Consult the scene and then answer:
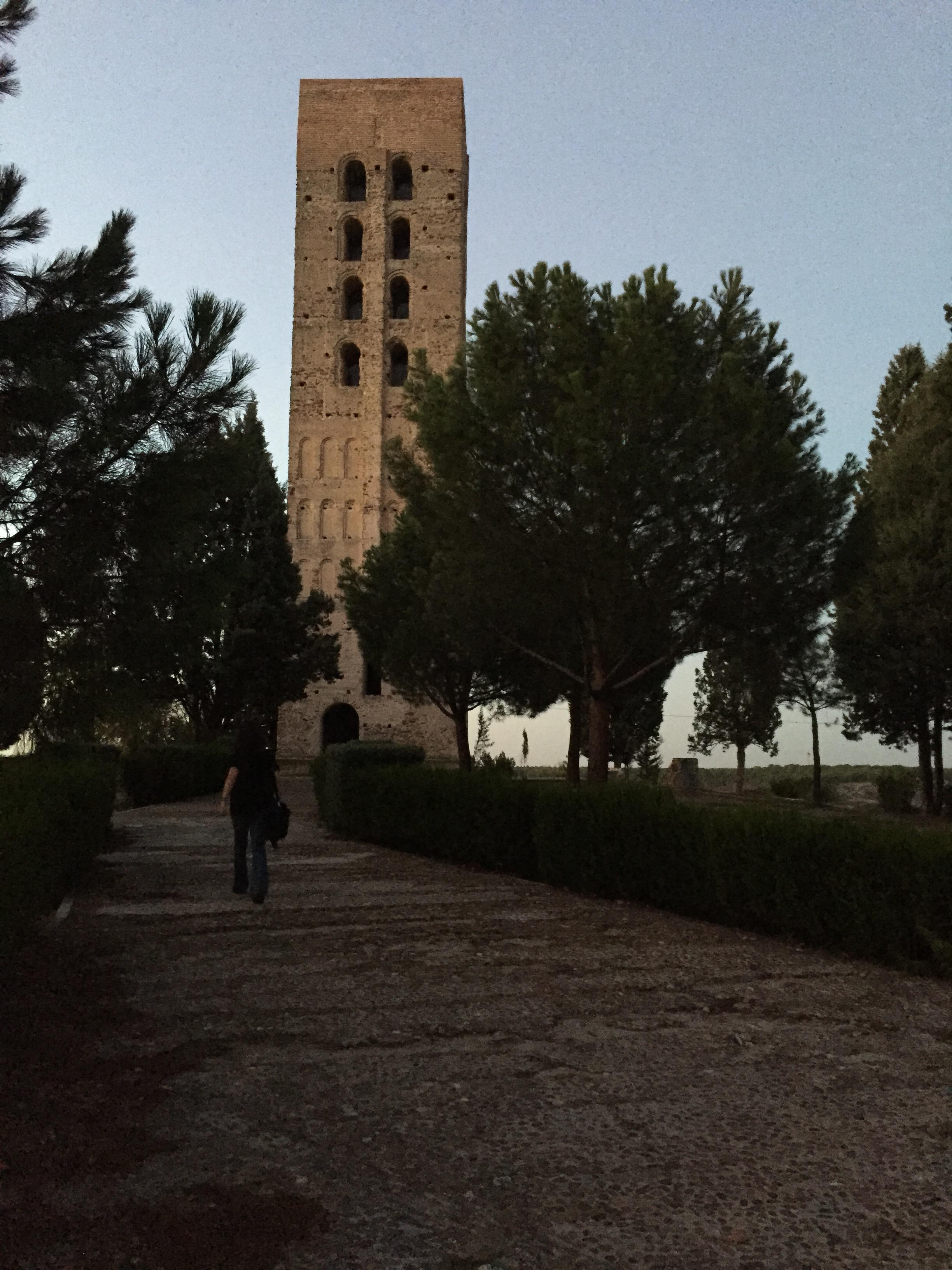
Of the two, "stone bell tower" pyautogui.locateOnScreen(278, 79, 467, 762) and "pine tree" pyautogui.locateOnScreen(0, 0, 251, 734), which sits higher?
"stone bell tower" pyautogui.locateOnScreen(278, 79, 467, 762)

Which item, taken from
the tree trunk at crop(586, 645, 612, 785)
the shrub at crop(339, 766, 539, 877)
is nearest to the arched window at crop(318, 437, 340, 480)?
the tree trunk at crop(586, 645, 612, 785)

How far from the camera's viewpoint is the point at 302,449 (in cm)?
4138

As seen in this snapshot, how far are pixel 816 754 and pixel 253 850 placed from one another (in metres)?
24.6

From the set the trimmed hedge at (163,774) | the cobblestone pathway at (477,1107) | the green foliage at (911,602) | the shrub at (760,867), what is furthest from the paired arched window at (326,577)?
the cobblestone pathway at (477,1107)

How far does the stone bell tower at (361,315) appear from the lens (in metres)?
40.6

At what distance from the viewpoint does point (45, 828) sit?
750 cm

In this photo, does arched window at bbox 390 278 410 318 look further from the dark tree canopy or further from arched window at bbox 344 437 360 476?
the dark tree canopy

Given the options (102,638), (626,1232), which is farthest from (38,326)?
(626,1232)

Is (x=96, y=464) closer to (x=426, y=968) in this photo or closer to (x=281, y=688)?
(x=426, y=968)

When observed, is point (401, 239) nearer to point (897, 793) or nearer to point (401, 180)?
point (401, 180)

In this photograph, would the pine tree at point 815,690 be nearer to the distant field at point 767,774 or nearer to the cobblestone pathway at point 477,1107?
the distant field at point 767,774

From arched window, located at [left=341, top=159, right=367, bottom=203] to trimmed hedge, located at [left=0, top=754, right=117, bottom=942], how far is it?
3551cm

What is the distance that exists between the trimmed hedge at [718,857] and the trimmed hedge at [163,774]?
12.0m

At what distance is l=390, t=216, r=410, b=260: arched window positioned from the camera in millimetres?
42812
